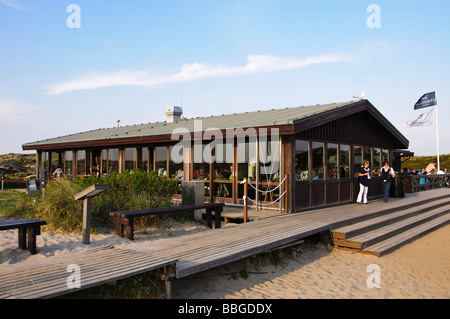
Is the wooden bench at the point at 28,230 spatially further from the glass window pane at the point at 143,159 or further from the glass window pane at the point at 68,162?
the glass window pane at the point at 68,162

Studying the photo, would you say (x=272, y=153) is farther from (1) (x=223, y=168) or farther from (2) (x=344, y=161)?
(2) (x=344, y=161)

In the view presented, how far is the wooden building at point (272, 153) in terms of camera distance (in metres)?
10.6

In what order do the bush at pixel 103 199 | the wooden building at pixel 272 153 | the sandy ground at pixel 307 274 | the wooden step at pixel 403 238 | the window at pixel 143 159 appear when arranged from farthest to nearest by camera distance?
the window at pixel 143 159 < the wooden building at pixel 272 153 < the wooden step at pixel 403 238 < the bush at pixel 103 199 < the sandy ground at pixel 307 274

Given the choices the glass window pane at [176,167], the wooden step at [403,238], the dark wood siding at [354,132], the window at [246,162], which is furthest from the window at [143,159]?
the wooden step at [403,238]

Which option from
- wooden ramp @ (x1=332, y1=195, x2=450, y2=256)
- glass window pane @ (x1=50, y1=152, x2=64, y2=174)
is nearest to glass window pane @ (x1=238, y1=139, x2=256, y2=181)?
wooden ramp @ (x1=332, y1=195, x2=450, y2=256)

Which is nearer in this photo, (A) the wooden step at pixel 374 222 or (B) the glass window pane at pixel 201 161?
(A) the wooden step at pixel 374 222

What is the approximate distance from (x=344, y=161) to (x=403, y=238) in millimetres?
4403

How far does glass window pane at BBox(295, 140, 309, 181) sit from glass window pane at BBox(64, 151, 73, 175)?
458 inches

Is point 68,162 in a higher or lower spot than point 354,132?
lower

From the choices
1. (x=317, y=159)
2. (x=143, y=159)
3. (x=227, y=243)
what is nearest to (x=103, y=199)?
(x=227, y=243)

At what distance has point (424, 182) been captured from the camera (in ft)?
74.0

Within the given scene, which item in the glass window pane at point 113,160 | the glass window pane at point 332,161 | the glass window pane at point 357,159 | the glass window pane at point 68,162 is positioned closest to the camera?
the glass window pane at point 332,161

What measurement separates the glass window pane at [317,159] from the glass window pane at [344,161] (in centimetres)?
140
